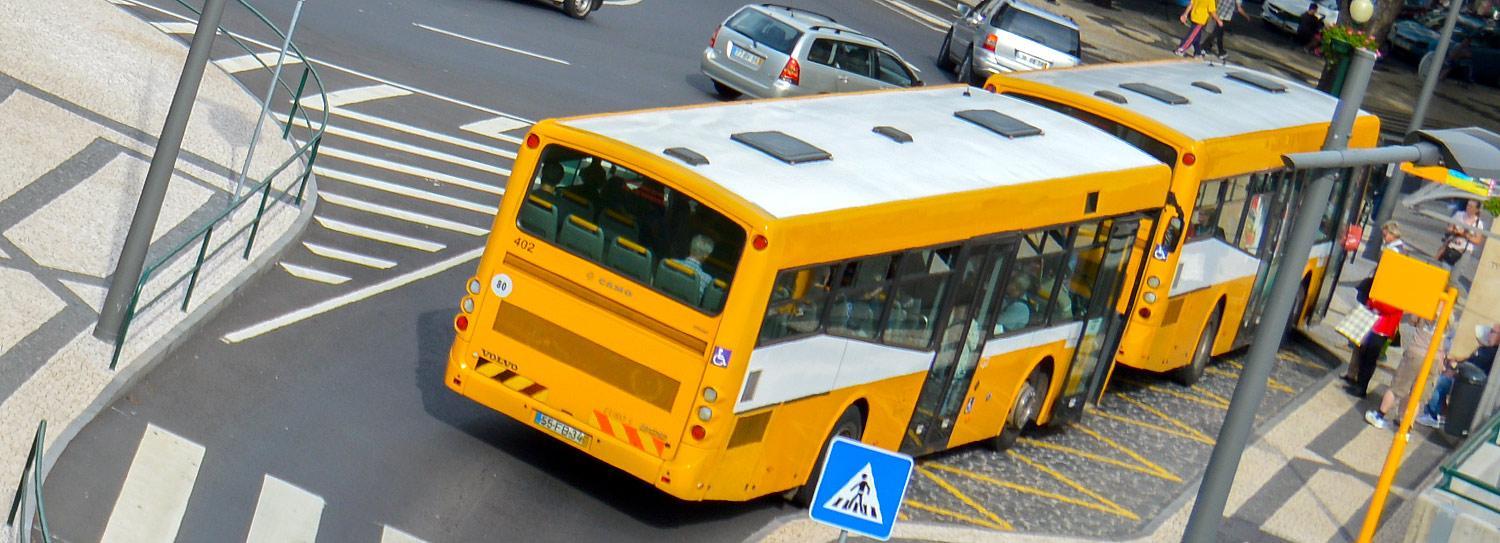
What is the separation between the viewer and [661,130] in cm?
1366

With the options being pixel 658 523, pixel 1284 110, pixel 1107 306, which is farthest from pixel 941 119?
pixel 1284 110

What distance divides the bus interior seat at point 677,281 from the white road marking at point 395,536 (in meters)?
2.34

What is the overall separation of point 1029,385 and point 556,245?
548 cm

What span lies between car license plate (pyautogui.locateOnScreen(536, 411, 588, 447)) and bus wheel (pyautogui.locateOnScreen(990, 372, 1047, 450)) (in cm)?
496

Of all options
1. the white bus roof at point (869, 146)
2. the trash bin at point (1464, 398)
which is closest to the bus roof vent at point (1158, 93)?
the white bus roof at point (869, 146)

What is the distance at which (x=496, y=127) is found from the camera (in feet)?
82.5

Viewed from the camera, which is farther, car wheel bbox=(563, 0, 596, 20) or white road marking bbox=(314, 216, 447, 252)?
car wheel bbox=(563, 0, 596, 20)

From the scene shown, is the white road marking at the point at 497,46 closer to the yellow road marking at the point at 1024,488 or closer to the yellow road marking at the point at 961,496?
the yellow road marking at the point at 1024,488

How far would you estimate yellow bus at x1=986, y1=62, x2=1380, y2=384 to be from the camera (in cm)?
1816

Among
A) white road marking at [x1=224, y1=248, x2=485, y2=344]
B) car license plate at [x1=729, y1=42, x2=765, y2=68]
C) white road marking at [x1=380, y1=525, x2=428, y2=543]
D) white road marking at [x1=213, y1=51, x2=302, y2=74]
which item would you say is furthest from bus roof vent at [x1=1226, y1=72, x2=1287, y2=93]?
white road marking at [x1=380, y1=525, x2=428, y2=543]

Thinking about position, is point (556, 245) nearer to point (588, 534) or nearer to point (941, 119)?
point (588, 534)

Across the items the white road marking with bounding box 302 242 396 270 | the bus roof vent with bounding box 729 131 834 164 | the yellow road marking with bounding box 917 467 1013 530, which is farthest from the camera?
the white road marking with bounding box 302 242 396 270

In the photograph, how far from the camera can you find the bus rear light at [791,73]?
2917cm

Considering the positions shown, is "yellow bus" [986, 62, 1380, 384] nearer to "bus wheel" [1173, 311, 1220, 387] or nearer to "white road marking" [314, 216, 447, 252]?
"bus wheel" [1173, 311, 1220, 387]
